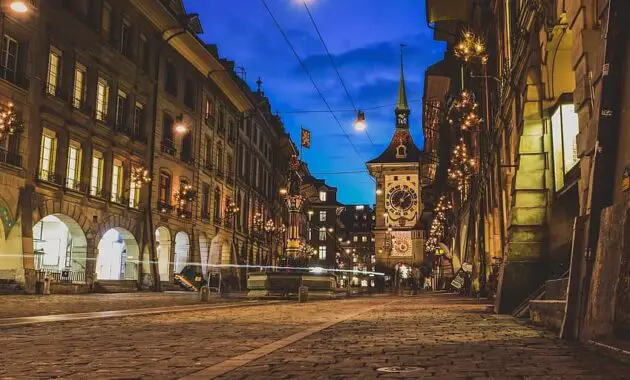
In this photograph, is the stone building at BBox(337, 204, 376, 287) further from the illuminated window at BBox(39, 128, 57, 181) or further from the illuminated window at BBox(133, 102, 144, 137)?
the illuminated window at BBox(39, 128, 57, 181)

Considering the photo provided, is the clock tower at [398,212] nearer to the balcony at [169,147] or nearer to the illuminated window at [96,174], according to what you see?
the balcony at [169,147]

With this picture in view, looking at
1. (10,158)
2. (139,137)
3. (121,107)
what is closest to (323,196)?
(139,137)

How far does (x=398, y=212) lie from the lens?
102500 mm

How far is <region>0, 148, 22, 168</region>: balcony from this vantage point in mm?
24516

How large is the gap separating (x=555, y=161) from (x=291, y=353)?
30.0 feet

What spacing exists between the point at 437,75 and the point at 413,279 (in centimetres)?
1610

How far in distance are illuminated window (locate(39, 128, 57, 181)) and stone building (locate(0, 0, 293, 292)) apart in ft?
0.18

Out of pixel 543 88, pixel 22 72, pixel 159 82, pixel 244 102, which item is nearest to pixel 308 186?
pixel 244 102

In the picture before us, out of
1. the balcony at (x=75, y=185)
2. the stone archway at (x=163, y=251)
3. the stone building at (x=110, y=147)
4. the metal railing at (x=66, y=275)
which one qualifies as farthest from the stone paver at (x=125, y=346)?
the stone archway at (x=163, y=251)

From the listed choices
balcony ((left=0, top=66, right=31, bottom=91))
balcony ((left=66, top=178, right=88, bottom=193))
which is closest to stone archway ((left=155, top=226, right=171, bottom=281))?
balcony ((left=66, top=178, right=88, bottom=193))

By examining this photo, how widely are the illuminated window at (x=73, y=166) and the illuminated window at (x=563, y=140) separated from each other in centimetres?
2250

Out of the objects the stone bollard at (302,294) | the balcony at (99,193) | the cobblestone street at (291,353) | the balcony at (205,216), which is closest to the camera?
the cobblestone street at (291,353)

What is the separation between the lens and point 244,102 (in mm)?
51719

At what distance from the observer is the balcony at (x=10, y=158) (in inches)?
965
